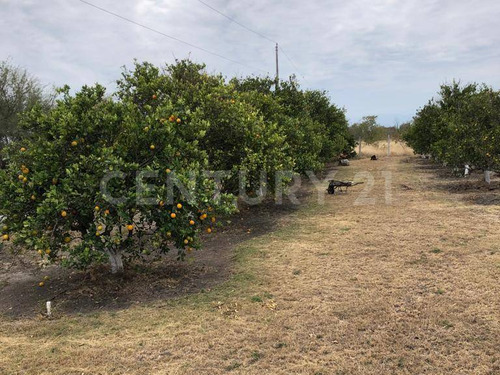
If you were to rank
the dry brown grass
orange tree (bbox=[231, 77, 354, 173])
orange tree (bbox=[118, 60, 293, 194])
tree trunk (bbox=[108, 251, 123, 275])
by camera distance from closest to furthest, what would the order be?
tree trunk (bbox=[108, 251, 123, 275])
orange tree (bbox=[118, 60, 293, 194])
orange tree (bbox=[231, 77, 354, 173])
the dry brown grass

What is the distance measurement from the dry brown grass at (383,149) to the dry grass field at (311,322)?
44062mm

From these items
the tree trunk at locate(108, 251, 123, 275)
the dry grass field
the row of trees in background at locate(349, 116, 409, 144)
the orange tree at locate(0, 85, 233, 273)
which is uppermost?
the row of trees in background at locate(349, 116, 409, 144)

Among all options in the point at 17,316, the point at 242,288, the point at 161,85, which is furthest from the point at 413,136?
the point at 17,316

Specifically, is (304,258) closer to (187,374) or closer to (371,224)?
(371,224)

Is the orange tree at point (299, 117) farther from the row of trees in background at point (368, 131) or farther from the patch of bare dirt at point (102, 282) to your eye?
the row of trees in background at point (368, 131)

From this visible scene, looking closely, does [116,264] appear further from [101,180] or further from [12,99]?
[12,99]

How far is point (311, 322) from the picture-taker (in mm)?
5629

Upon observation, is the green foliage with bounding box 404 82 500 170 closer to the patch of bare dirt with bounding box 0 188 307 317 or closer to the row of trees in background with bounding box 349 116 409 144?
the patch of bare dirt with bounding box 0 188 307 317

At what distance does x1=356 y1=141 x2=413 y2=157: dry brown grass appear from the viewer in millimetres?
51688

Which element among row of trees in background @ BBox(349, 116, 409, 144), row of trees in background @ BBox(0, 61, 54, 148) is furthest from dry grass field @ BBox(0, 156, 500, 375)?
row of trees in background @ BBox(349, 116, 409, 144)

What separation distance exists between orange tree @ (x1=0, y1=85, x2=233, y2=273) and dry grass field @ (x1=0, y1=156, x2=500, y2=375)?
1.32m

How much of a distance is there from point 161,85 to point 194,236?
248 inches

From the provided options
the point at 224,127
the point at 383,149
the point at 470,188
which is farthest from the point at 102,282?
the point at 383,149

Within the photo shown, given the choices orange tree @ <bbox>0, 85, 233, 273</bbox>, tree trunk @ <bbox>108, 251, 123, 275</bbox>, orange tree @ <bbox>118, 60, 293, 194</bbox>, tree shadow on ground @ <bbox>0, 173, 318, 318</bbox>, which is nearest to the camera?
orange tree @ <bbox>0, 85, 233, 273</bbox>
